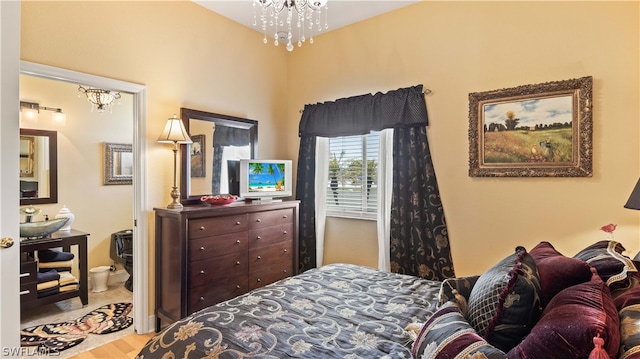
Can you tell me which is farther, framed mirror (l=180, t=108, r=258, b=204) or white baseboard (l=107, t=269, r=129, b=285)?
white baseboard (l=107, t=269, r=129, b=285)

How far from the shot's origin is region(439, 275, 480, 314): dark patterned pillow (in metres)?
1.37

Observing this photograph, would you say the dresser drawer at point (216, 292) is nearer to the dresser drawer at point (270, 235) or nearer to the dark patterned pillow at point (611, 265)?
the dresser drawer at point (270, 235)

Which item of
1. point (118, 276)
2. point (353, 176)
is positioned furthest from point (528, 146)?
point (118, 276)

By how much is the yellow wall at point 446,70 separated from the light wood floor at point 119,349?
1121 millimetres

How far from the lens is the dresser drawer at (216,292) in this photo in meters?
2.62

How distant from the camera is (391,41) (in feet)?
10.8

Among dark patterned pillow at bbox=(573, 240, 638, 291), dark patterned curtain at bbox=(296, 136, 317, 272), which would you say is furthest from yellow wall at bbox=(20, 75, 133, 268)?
dark patterned pillow at bbox=(573, 240, 638, 291)

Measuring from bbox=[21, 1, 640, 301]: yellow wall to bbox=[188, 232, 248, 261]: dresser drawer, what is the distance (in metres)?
0.62

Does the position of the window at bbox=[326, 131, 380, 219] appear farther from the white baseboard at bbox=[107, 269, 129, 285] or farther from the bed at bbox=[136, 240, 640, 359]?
the white baseboard at bbox=[107, 269, 129, 285]

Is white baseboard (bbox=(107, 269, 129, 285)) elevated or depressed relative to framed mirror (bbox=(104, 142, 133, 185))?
depressed

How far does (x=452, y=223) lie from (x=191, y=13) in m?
3.12

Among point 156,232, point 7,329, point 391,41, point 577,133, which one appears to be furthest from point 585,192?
point 7,329

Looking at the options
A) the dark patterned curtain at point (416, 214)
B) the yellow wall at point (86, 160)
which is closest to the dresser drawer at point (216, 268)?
the dark patterned curtain at point (416, 214)

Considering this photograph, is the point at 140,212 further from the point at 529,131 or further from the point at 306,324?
the point at 529,131
